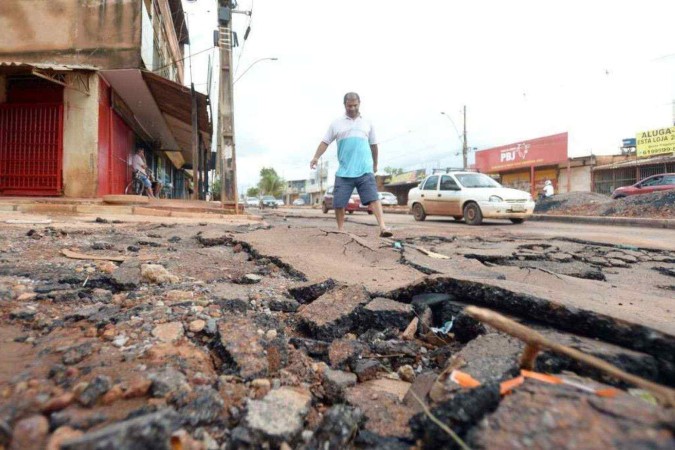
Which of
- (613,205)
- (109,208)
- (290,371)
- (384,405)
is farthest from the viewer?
(613,205)

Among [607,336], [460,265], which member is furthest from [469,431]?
[460,265]

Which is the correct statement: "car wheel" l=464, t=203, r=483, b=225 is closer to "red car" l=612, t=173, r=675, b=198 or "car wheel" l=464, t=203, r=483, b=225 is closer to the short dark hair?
the short dark hair

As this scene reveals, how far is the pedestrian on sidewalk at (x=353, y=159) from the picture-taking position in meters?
4.42

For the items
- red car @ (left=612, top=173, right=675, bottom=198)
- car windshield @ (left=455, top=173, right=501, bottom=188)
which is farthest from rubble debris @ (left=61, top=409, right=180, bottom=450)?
red car @ (left=612, top=173, right=675, bottom=198)

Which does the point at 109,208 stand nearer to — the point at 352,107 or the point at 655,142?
the point at 352,107

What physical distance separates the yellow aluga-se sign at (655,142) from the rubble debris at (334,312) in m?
26.8

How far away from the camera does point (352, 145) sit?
444cm

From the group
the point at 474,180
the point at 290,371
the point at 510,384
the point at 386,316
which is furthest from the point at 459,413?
the point at 474,180

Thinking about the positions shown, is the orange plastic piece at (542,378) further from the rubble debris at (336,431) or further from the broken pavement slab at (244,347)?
the broken pavement slab at (244,347)

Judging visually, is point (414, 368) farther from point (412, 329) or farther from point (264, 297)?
point (264, 297)

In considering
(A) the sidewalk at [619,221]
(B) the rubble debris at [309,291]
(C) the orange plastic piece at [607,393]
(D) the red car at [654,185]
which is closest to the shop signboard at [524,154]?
(D) the red car at [654,185]

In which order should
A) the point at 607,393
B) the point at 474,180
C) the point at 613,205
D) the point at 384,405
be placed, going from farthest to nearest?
the point at 613,205
the point at 474,180
the point at 384,405
the point at 607,393

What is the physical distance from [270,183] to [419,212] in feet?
236

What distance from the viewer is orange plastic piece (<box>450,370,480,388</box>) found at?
1026 mm
